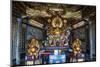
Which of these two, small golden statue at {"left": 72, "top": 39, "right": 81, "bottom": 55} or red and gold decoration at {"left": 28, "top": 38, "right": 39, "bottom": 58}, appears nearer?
red and gold decoration at {"left": 28, "top": 38, "right": 39, "bottom": 58}

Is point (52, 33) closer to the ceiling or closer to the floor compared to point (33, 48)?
closer to the ceiling

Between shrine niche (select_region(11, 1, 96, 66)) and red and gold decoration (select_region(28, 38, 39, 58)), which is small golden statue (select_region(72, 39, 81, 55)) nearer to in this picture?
shrine niche (select_region(11, 1, 96, 66))

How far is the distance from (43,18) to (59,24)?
7.4 inches

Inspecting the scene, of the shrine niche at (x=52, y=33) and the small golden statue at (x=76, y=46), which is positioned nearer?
the shrine niche at (x=52, y=33)

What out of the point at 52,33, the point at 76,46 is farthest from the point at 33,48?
the point at 76,46

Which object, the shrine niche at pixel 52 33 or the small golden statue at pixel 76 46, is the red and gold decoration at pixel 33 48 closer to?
the shrine niche at pixel 52 33

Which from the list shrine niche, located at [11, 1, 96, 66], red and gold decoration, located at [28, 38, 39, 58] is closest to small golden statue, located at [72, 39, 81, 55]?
shrine niche, located at [11, 1, 96, 66]

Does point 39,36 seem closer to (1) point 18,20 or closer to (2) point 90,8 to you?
(1) point 18,20

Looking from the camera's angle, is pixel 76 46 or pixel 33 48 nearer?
pixel 33 48

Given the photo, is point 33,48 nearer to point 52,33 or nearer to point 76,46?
point 52,33

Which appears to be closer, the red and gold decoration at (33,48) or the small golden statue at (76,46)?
the red and gold decoration at (33,48)

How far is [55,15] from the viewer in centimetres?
197

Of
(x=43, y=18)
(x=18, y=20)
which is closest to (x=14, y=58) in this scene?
(x=18, y=20)

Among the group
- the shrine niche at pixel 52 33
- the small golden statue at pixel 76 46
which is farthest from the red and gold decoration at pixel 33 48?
the small golden statue at pixel 76 46
